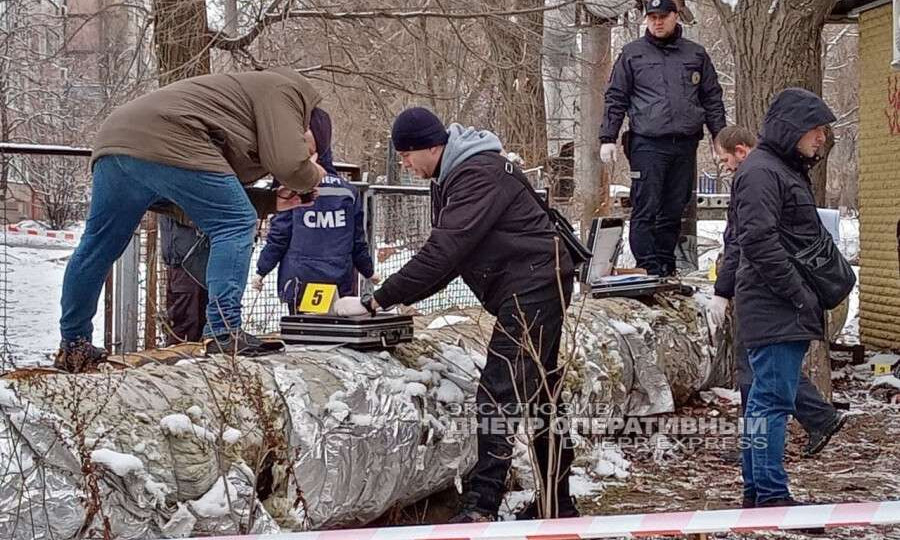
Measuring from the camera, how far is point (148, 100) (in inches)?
189

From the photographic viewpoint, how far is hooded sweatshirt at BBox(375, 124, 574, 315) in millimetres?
4617

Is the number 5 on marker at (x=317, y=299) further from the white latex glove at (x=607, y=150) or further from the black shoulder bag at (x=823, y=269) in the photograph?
the white latex glove at (x=607, y=150)

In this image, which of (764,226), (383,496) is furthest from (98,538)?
(764,226)

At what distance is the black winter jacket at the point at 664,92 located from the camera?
25.2ft

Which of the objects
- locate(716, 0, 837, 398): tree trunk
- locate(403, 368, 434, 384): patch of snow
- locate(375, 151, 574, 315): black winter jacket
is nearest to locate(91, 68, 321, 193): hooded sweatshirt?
locate(375, 151, 574, 315): black winter jacket

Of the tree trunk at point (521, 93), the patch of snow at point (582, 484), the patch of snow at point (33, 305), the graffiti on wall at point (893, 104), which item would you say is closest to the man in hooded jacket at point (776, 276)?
the patch of snow at point (582, 484)

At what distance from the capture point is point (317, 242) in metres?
6.75

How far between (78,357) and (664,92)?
444cm

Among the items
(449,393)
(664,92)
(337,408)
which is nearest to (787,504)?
(449,393)

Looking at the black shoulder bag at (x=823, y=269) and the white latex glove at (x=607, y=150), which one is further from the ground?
the white latex glove at (x=607, y=150)

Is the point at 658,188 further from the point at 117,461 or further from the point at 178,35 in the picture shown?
the point at 117,461

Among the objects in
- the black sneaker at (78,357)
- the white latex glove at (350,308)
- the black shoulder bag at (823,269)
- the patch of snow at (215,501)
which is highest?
the black shoulder bag at (823,269)

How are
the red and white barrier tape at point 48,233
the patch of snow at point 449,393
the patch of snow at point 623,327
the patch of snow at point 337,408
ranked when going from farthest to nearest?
1. the red and white barrier tape at point 48,233
2. the patch of snow at point 623,327
3. the patch of snow at point 449,393
4. the patch of snow at point 337,408

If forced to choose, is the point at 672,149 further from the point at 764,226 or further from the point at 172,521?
the point at 172,521
